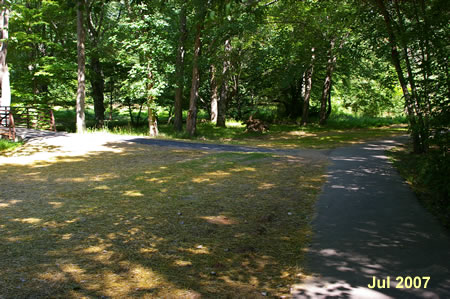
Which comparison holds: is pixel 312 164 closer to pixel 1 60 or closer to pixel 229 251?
pixel 229 251

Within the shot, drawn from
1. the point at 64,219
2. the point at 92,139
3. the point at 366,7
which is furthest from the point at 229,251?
the point at 92,139

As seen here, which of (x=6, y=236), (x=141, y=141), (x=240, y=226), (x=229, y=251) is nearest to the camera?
(x=229, y=251)

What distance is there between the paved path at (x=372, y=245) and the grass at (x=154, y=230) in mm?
311

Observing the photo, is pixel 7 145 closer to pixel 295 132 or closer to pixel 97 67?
pixel 97 67

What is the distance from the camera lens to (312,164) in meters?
11.7

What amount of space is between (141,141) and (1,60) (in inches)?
390

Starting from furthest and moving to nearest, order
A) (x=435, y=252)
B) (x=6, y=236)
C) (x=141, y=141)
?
1. (x=141, y=141)
2. (x=6, y=236)
3. (x=435, y=252)

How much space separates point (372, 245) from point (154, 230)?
3083 millimetres

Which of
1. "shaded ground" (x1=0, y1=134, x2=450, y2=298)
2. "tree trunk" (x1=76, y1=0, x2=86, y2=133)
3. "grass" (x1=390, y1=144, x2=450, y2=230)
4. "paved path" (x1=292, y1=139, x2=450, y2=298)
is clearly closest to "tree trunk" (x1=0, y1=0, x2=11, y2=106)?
"tree trunk" (x1=76, y1=0, x2=86, y2=133)

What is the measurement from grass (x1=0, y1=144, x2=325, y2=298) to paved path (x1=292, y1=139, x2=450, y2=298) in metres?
0.31

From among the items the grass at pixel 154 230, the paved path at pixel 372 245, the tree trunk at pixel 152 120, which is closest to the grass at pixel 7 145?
the grass at pixel 154 230

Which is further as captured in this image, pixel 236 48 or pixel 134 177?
pixel 236 48

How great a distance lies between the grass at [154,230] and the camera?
4.02m

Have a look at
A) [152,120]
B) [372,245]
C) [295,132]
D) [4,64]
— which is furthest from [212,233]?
[295,132]
